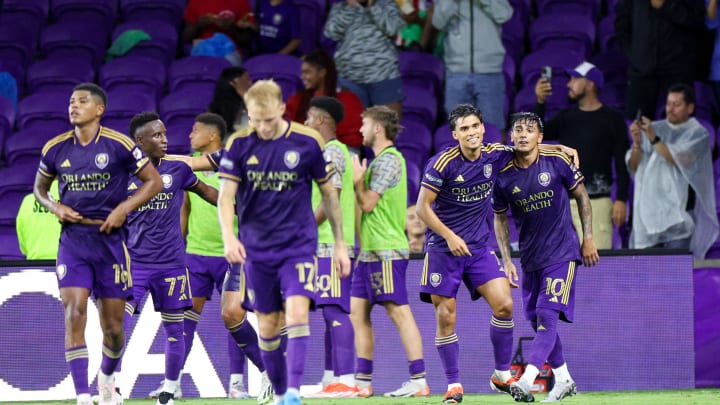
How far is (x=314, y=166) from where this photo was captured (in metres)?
8.58

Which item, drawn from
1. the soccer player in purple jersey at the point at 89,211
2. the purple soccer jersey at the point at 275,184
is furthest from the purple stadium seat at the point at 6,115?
the purple soccer jersey at the point at 275,184

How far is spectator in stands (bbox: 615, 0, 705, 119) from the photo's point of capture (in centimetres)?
1417

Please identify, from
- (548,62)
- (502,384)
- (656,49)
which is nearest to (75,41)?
(548,62)

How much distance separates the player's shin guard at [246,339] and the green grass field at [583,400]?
0.39m

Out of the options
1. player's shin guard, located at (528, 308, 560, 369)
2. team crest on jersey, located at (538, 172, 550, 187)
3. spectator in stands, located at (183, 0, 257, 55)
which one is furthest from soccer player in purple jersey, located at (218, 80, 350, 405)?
spectator in stands, located at (183, 0, 257, 55)

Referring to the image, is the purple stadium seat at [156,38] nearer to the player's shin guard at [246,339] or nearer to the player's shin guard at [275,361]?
the player's shin guard at [246,339]

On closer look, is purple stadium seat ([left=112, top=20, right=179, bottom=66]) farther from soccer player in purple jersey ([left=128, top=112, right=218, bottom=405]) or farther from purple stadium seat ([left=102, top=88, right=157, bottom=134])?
soccer player in purple jersey ([left=128, top=112, right=218, bottom=405])

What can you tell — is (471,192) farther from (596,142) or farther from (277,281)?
(596,142)

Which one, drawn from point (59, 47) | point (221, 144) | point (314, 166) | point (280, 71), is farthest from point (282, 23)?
point (314, 166)

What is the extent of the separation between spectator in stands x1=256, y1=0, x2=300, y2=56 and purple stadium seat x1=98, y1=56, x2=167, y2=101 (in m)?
1.29

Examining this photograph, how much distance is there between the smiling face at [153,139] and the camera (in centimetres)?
1076

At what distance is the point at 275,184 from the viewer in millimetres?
8500

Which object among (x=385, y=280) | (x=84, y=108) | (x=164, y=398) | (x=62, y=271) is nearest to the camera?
(x=62, y=271)

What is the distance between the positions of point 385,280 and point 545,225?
4.99 ft
